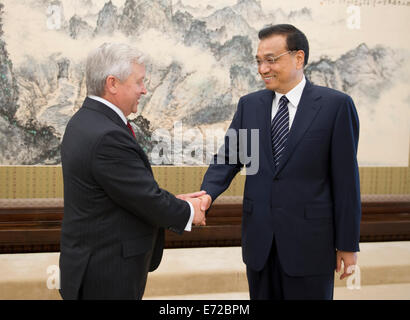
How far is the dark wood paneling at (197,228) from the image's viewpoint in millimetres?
4691

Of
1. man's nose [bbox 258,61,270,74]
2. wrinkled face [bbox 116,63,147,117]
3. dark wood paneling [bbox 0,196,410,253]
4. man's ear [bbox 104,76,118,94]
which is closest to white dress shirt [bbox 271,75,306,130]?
man's nose [bbox 258,61,270,74]

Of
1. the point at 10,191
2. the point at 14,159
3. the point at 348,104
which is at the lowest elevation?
the point at 10,191

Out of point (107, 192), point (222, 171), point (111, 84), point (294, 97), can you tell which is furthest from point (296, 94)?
point (107, 192)

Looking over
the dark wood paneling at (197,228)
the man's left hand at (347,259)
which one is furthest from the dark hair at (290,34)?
the dark wood paneling at (197,228)

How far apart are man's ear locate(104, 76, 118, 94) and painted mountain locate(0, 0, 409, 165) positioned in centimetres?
337

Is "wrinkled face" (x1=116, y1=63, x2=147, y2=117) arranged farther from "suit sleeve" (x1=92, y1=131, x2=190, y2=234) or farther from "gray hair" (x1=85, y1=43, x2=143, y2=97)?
"suit sleeve" (x1=92, y1=131, x2=190, y2=234)

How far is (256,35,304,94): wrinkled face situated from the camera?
2213mm

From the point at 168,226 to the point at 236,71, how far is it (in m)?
3.82

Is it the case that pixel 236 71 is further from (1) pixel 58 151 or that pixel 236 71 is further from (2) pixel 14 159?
(2) pixel 14 159

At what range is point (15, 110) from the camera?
502cm

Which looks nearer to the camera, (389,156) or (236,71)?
(236,71)

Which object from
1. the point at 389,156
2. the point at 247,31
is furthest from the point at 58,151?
the point at 389,156

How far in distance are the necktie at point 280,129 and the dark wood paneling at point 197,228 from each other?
9.71 ft

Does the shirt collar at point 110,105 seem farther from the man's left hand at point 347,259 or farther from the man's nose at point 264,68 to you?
the man's left hand at point 347,259
